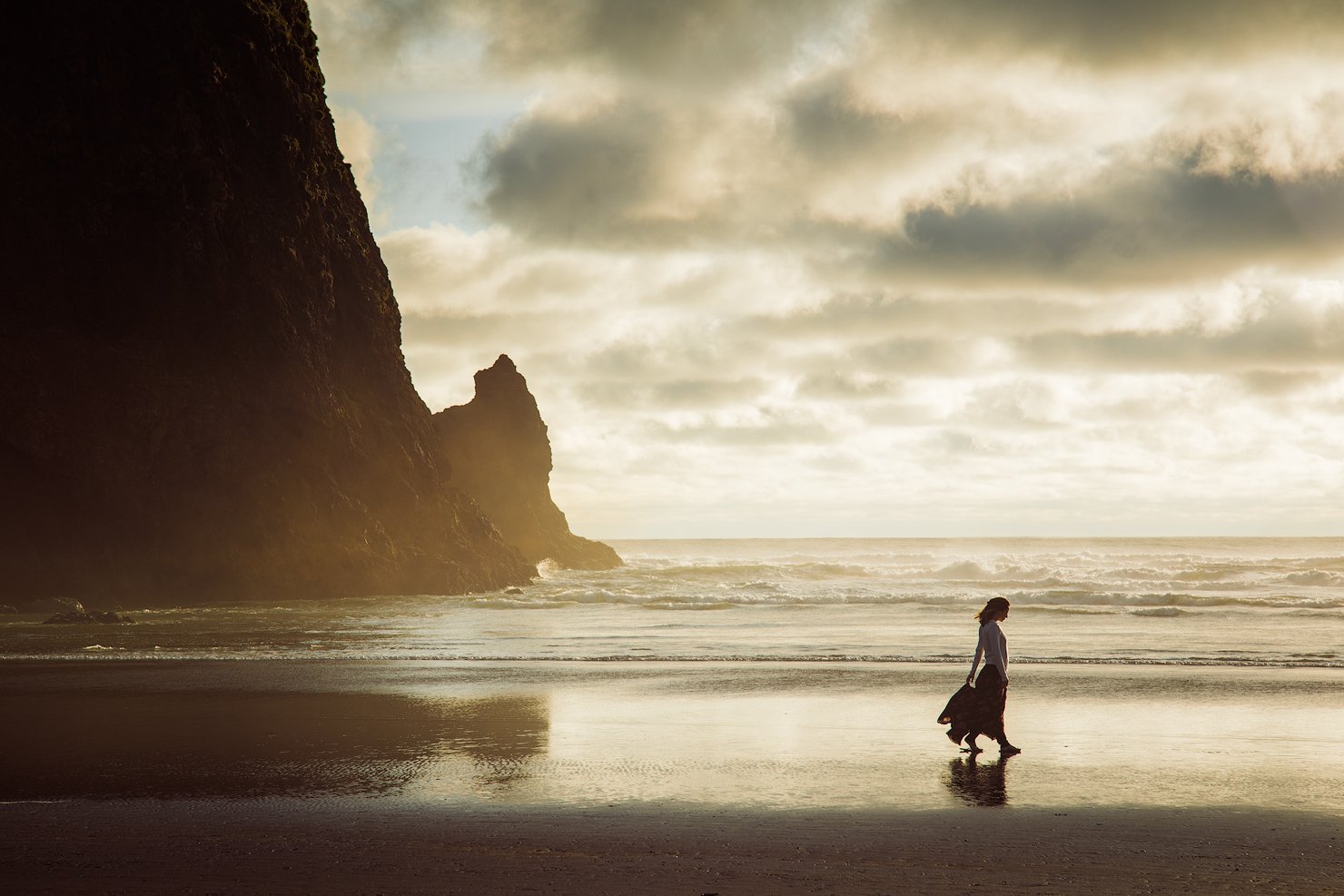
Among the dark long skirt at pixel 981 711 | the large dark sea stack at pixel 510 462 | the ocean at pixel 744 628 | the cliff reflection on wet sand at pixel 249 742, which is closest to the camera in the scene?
the cliff reflection on wet sand at pixel 249 742

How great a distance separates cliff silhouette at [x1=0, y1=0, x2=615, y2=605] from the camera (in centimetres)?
3984

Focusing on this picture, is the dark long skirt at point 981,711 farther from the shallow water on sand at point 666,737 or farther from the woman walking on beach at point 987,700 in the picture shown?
the shallow water on sand at point 666,737

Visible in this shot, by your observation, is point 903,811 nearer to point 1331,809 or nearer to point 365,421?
point 1331,809

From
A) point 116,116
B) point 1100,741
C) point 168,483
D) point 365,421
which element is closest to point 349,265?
point 365,421

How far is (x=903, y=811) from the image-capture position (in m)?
8.77

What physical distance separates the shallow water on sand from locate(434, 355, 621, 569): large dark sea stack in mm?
68872

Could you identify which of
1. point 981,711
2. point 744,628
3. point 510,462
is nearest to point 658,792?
point 981,711

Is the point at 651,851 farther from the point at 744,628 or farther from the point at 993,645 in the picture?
the point at 744,628

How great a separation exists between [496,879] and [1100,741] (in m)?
8.93

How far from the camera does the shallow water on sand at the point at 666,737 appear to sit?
9727 millimetres

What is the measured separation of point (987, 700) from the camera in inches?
459

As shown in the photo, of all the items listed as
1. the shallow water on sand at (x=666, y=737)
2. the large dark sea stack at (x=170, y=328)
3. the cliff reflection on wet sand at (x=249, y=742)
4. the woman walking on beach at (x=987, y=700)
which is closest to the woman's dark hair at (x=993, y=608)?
the woman walking on beach at (x=987, y=700)

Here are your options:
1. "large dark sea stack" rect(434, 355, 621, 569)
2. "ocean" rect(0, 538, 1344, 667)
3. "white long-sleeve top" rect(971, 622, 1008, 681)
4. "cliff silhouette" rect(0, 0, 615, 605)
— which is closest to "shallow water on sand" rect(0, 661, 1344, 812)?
"white long-sleeve top" rect(971, 622, 1008, 681)

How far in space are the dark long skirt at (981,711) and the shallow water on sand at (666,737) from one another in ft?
1.06
